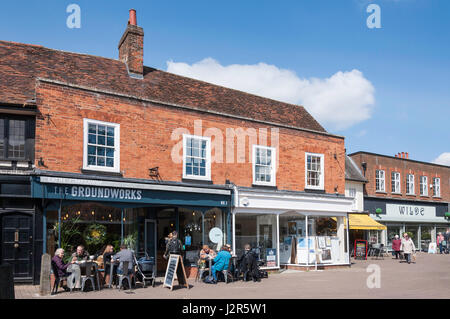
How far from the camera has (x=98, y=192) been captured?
1423 cm

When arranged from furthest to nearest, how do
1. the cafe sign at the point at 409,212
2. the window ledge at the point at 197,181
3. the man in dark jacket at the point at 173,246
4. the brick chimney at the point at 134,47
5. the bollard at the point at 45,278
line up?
the cafe sign at the point at 409,212 → the brick chimney at the point at 134,47 → the window ledge at the point at 197,181 → the man in dark jacket at the point at 173,246 → the bollard at the point at 45,278

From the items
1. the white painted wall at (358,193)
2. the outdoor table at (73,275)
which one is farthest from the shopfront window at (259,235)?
the white painted wall at (358,193)

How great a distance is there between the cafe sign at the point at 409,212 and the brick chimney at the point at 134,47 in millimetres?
20113

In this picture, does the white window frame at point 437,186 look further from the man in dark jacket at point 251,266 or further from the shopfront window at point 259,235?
the man in dark jacket at point 251,266

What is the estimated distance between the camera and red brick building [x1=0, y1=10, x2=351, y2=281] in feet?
45.3

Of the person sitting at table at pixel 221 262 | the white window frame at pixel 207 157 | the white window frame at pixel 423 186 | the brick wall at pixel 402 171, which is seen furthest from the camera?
the white window frame at pixel 423 186

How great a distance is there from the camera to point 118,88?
54.4ft

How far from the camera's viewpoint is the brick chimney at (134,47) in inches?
702

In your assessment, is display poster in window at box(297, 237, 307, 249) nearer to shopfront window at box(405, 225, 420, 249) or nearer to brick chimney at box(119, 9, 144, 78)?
brick chimney at box(119, 9, 144, 78)

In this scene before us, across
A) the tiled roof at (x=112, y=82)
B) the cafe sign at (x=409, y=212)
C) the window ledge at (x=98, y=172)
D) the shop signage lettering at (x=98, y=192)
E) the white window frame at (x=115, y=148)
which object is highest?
the tiled roof at (x=112, y=82)

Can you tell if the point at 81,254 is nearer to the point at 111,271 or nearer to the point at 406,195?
the point at 111,271

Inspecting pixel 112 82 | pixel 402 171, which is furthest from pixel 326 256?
pixel 402 171

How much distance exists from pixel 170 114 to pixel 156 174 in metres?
2.28

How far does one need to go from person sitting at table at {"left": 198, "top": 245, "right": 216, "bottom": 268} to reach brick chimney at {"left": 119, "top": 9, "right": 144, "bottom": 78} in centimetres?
717
